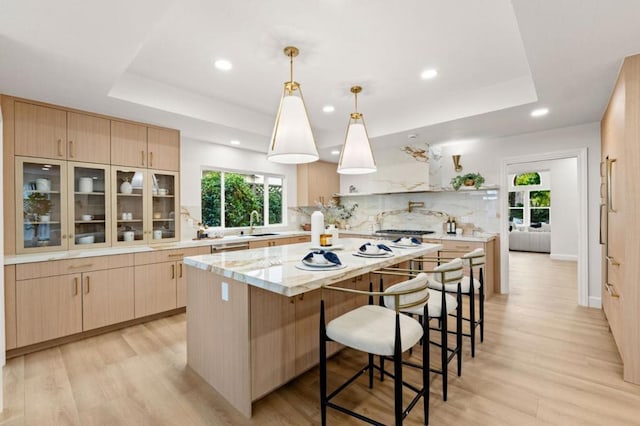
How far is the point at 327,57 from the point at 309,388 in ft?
9.05

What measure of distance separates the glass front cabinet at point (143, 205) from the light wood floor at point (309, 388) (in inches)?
46.5

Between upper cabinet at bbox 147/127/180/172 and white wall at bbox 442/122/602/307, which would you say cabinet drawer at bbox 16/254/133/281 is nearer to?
upper cabinet at bbox 147/127/180/172

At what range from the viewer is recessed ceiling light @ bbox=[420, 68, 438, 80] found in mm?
3006

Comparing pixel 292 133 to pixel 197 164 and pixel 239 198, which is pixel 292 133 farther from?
pixel 239 198

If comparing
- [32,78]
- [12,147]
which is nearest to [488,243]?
[32,78]

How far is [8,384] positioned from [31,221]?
1519 millimetres

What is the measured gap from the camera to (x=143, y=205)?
3775mm

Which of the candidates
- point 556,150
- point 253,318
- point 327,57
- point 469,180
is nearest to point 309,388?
point 253,318

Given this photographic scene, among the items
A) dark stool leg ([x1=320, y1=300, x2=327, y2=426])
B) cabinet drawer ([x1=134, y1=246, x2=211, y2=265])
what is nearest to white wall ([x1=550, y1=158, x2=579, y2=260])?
dark stool leg ([x1=320, y1=300, x2=327, y2=426])

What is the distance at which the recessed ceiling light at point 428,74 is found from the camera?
9.86 ft

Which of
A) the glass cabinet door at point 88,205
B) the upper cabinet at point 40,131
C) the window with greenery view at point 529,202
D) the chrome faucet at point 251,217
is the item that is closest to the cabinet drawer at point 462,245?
the chrome faucet at point 251,217

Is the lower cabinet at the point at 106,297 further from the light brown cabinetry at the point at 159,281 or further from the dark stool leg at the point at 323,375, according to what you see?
the dark stool leg at the point at 323,375

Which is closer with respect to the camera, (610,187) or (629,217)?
(629,217)

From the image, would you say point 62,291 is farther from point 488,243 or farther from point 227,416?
point 488,243
